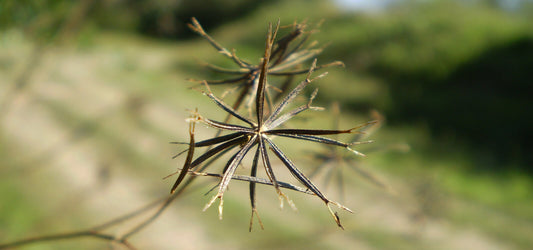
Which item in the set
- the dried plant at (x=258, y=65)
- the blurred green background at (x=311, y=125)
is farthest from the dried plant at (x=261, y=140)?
the blurred green background at (x=311, y=125)

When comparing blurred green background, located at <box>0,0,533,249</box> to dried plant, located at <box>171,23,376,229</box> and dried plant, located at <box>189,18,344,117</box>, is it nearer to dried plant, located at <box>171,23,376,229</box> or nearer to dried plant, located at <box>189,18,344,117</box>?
dried plant, located at <box>189,18,344,117</box>

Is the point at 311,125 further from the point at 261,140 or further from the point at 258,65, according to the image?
the point at 261,140

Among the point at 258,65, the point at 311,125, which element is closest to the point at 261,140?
the point at 258,65

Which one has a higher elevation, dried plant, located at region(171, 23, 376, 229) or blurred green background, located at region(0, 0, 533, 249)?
blurred green background, located at region(0, 0, 533, 249)

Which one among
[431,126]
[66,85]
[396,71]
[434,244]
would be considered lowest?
[434,244]

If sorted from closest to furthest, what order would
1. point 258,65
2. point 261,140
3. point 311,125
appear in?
point 261,140 < point 258,65 < point 311,125

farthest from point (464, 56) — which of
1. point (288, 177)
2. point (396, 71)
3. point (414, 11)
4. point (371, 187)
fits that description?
point (288, 177)

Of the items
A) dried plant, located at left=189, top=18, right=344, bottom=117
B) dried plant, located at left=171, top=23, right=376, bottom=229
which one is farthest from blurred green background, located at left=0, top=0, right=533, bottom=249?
dried plant, located at left=171, top=23, right=376, bottom=229

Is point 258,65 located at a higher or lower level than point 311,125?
lower

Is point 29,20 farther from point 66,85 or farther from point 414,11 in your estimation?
point 414,11
